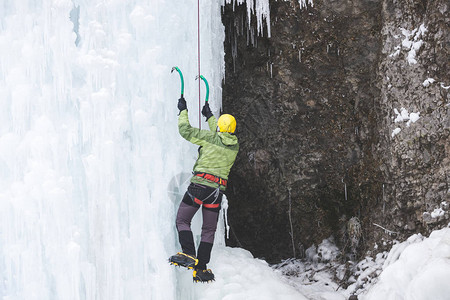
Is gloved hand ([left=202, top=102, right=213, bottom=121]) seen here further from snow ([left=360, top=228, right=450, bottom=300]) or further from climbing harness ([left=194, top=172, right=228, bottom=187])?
snow ([left=360, top=228, right=450, bottom=300])

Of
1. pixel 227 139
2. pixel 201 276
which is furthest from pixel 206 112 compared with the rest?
pixel 201 276

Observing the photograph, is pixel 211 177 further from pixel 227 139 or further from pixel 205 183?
pixel 227 139

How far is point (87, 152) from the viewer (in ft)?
14.4

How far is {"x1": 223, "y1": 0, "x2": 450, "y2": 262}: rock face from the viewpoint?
4770 millimetres

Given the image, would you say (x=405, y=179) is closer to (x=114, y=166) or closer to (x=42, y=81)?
(x=114, y=166)

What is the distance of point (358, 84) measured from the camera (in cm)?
578

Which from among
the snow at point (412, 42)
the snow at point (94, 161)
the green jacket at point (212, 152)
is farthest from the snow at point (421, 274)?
the snow at point (412, 42)

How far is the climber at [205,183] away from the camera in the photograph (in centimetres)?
420

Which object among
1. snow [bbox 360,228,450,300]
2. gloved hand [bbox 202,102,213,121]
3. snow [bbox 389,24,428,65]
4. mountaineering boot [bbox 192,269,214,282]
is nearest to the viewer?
snow [bbox 360,228,450,300]

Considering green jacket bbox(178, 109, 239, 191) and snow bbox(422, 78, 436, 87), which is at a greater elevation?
snow bbox(422, 78, 436, 87)

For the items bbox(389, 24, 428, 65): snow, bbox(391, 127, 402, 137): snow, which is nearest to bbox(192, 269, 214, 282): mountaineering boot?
bbox(391, 127, 402, 137): snow

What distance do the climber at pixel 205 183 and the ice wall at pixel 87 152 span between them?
0.32 meters

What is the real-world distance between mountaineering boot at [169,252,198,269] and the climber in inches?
2.4

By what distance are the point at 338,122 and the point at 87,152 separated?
317 centimetres
